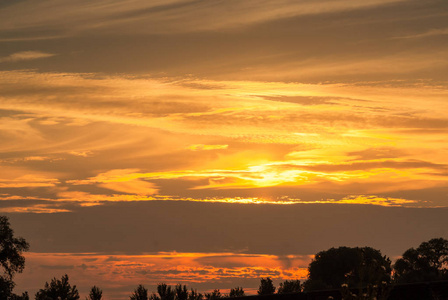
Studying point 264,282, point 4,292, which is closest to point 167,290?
point 4,292

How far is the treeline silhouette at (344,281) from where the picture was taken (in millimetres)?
15375

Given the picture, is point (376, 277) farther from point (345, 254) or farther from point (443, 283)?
point (345, 254)

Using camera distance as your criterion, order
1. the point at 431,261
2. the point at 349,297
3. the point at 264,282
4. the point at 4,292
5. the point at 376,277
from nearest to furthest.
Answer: the point at 349,297 < the point at 376,277 < the point at 4,292 < the point at 264,282 < the point at 431,261

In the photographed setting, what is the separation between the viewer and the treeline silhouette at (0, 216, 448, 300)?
15.4m

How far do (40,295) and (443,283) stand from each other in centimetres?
6804

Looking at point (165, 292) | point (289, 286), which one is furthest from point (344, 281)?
point (165, 292)

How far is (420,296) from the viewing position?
1712 cm

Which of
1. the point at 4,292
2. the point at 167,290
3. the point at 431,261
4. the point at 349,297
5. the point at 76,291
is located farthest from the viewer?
the point at 431,261

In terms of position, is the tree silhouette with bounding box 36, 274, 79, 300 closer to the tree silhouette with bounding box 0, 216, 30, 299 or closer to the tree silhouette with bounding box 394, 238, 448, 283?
the tree silhouette with bounding box 0, 216, 30, 299

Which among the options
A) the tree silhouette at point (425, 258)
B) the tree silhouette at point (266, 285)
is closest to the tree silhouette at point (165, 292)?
the tree silhouette at point (266, 285)

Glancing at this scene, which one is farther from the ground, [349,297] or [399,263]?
[399,263]

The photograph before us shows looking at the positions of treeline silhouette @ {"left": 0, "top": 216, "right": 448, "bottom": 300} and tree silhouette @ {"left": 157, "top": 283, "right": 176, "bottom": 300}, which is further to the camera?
tree silhouette @ {"left": 157, "top": 283, "right": 176, "bottom": 300}

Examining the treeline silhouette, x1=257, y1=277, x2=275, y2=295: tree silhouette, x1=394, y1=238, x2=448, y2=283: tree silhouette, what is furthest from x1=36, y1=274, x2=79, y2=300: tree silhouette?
x1=394, y1=238, x2=448, y2=283: tree silhouette

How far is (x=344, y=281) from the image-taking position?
113312mm
